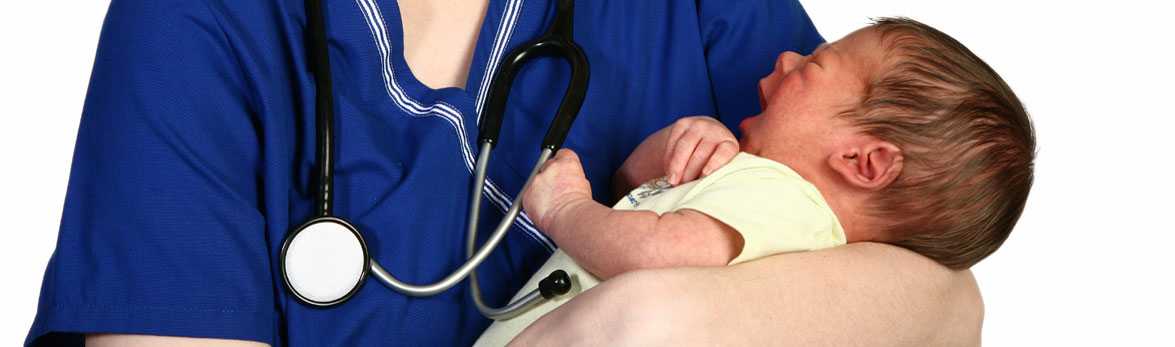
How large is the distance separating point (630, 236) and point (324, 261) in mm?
304

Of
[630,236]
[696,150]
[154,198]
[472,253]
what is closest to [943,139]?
[696,150]

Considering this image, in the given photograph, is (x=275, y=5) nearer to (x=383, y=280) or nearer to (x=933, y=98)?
(x=383, y=280)

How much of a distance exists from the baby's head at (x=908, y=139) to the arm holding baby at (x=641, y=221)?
0.10 m

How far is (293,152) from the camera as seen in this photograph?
45.2 inches

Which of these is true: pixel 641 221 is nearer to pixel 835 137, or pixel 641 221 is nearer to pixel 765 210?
pixel 765 210

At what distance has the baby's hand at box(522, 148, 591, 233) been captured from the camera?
1171mm

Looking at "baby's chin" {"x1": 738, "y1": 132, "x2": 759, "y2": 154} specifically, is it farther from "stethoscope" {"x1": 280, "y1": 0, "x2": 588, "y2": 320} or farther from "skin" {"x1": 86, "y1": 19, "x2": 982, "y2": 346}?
"stethoscope" {"x1": 280, "y1": 0, "x2": 588, "y2": 320}

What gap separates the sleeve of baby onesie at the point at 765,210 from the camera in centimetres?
111

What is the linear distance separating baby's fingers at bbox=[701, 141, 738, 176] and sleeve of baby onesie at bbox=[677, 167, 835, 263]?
0.08ft

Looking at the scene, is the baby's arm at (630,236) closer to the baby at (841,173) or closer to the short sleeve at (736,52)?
the baby at (841,173)

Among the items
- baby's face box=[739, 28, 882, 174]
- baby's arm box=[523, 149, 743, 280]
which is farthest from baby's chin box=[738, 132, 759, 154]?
baby's arm box=[523, 149, 743, 280]

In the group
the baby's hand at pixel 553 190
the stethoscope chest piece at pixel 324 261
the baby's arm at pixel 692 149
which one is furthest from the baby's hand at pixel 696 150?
the stethoscope chest piece at pixel 324 261

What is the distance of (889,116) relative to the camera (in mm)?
1194

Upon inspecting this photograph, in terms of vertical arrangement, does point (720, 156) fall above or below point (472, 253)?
above
